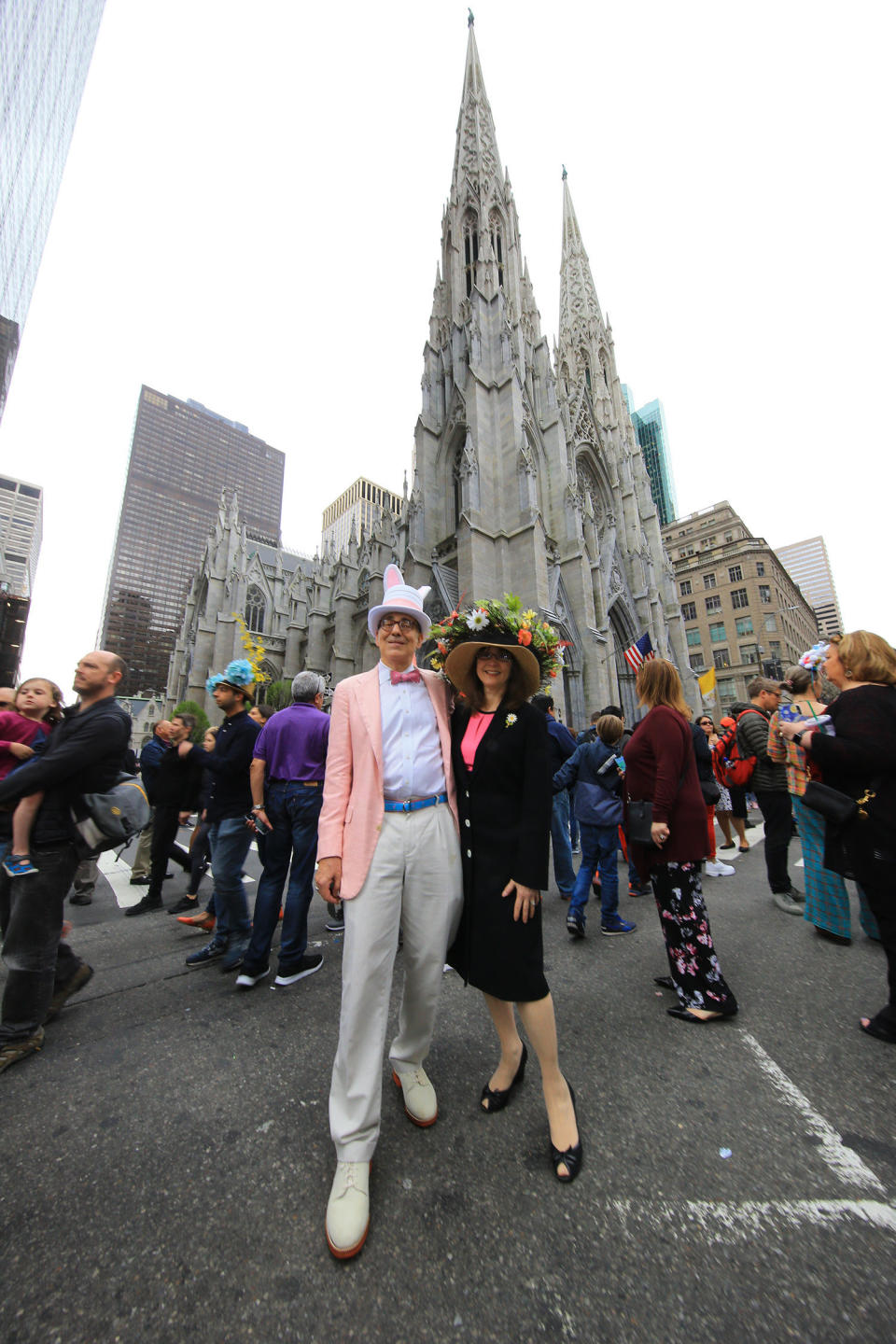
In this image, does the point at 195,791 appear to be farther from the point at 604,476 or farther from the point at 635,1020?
the point at 604,476

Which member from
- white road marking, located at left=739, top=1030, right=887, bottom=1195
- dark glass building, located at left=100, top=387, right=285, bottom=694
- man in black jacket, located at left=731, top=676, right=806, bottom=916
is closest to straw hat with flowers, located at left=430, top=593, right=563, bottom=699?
white road marking, located at left=739, top=1030, right=887, bottom=1195

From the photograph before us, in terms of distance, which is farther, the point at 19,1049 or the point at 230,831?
the point at 230,831

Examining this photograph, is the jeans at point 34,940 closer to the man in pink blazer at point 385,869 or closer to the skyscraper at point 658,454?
the man in pink blazer at point 385,869

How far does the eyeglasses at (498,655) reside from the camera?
2.35 meters

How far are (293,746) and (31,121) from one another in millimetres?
39512

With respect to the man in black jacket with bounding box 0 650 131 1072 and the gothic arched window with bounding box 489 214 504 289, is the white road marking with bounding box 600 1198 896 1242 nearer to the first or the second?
the man in black jacket with bounding box 0 650 131 1072

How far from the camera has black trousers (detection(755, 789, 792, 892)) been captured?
5.10 m

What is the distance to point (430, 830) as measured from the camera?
208 cm

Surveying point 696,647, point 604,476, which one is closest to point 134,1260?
point 604,476

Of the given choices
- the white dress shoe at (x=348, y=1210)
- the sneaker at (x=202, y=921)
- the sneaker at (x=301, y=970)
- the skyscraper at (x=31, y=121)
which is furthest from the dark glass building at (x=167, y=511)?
the white dress shoe at (x=348, y=1210)

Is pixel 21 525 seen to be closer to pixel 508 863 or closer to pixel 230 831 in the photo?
pixel 230 831

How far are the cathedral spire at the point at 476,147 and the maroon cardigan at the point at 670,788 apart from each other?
36.9 m

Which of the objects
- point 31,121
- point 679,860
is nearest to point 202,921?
point 679,860

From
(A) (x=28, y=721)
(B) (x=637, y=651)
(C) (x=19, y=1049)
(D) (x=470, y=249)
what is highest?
(D) (x=470, y=249)
